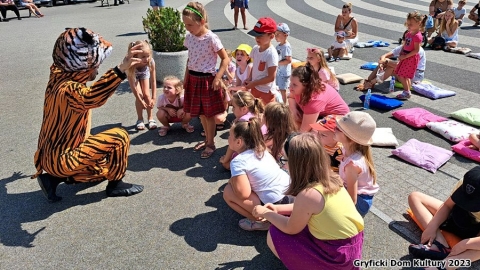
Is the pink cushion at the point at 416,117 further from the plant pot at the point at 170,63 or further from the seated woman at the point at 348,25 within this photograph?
the seated woman at the point at 348,25

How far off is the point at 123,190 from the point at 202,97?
147 centimetres

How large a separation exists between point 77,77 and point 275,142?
2007mm

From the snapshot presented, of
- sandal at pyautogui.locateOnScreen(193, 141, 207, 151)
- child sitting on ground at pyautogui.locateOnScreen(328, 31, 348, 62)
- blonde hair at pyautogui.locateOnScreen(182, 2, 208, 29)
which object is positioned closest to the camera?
blonde hair at pyautogui.locateOnScreen(182, 2, 208, 29)

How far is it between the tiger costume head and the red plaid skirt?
1.44m

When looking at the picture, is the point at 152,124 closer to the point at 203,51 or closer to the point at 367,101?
the point at 203,51

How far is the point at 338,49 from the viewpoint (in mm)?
9141

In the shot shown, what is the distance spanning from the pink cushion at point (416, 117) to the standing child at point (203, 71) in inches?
112

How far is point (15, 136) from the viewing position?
5.40 m

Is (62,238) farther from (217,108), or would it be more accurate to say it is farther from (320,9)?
(320,9)

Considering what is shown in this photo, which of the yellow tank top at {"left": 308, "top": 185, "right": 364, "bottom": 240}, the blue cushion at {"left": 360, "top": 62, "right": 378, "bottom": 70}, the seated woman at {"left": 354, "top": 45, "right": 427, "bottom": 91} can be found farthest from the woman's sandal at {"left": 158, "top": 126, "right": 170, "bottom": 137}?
the blue cushion at {"left": 360, "top": 62, "right": 378, "bottom": 70}

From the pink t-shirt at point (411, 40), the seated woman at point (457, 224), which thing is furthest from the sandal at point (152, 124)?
the pink t-shirt at point (411, 40)

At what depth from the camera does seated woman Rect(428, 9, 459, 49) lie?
378 inches

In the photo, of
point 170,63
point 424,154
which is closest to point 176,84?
point 170,63

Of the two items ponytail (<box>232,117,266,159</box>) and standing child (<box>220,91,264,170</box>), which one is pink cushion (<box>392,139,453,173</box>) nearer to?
standing child (<box>220,91,264,170</box>)
